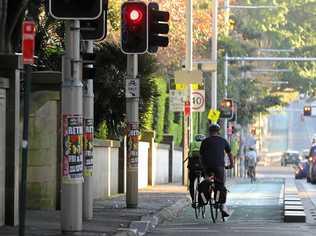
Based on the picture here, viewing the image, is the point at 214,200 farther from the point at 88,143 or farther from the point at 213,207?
the point at 88,143

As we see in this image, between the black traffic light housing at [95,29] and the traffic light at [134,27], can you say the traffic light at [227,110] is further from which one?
the black traffic light housing at [95,29]

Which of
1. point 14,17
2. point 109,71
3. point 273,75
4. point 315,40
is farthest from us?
point 273,75

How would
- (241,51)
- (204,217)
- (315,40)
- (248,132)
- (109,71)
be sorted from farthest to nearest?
(248,132), (315,40), (241,51), (109,71), (204,217)

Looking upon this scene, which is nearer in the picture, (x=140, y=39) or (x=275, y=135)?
(x=140, y=39)

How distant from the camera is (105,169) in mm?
24219

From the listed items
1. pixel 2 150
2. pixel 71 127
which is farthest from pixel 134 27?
pixel 71 127

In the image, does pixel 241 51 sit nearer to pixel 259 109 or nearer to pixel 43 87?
pixel 259 109

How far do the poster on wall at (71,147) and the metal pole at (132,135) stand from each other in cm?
512

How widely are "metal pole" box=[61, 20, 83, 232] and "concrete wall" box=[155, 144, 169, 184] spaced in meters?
22.0

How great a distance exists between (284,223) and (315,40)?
141 feet

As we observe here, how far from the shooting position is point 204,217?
19062 mm

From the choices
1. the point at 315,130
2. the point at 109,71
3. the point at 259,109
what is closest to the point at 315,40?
the point at 259,109

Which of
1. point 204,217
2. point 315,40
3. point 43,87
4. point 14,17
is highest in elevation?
point 315,40

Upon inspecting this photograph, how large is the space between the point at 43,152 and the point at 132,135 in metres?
1.98
